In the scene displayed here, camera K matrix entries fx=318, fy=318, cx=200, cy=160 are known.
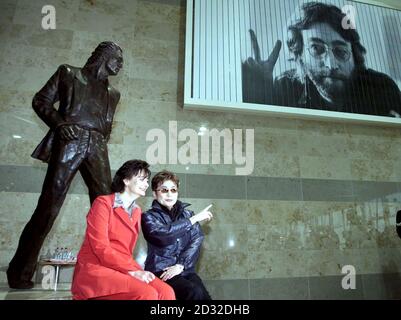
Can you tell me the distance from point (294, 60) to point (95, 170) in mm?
3767

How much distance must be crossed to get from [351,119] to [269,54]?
65.9 inches

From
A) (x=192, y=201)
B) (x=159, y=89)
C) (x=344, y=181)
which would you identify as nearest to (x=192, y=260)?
(x=192, y=201)

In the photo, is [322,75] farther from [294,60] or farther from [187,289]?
[187,289]

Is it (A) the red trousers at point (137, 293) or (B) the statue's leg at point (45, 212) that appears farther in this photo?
(B) the statue's leg at point (45, 212)

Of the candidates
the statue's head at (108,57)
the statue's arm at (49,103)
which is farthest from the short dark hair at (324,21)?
the statue's arm at (49,103)

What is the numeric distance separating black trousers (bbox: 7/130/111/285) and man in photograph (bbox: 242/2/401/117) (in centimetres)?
264

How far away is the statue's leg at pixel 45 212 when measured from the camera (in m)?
2.83

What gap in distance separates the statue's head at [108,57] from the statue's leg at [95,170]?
74 cm

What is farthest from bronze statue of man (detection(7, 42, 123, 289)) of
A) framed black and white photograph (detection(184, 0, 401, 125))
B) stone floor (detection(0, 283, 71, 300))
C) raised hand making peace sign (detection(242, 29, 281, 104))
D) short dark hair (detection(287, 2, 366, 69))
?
short dark hair (detection(287, 2, 366, 69))

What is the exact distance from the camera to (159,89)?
4855 millimetres

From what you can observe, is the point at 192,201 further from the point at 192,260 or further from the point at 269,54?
the point at 269,54

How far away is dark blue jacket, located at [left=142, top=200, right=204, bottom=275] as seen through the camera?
2.15 metres

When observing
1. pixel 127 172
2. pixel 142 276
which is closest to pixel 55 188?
pixel 127 172

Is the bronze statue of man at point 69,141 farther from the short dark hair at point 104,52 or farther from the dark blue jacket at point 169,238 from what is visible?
the dark blue jacket at point 169,238
